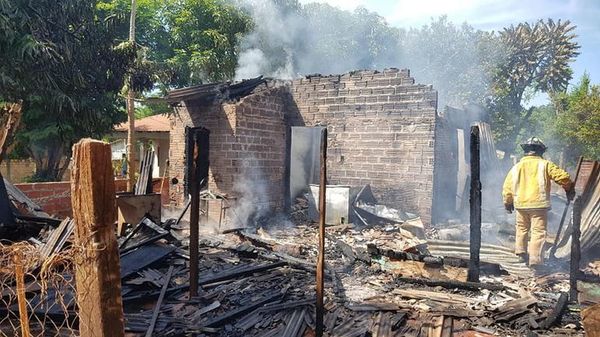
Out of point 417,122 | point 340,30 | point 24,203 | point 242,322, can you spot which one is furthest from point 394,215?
point 340,30

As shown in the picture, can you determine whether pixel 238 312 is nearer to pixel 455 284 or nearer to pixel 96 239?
pixel 455 284

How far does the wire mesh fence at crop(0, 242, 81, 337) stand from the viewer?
7.54ft

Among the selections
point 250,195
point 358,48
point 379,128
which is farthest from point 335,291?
point 358,48

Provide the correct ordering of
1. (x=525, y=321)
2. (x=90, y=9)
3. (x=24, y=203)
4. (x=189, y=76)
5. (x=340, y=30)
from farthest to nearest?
(x=340, y=30)
(x=189, y=76)
(x=90, y=9)
(x=24, y=203)
(x=525, y=321)

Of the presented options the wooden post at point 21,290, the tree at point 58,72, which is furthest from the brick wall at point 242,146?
the wooden post at point 21,290

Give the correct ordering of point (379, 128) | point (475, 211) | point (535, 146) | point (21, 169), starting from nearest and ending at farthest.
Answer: point (475, 211) → point (535, 146) → point (379, 128) → point (21, 169)

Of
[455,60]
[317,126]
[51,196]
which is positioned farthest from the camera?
[455,60]

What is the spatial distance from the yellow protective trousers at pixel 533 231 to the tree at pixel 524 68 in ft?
57.6

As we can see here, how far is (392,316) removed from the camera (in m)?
4.49

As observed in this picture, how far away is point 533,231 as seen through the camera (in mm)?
6387

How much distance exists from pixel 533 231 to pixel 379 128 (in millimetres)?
4282

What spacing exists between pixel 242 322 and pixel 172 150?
24.8ft

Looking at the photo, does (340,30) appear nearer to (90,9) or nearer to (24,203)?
(90,9)

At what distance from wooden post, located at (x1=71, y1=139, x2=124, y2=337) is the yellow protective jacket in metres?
6.49
